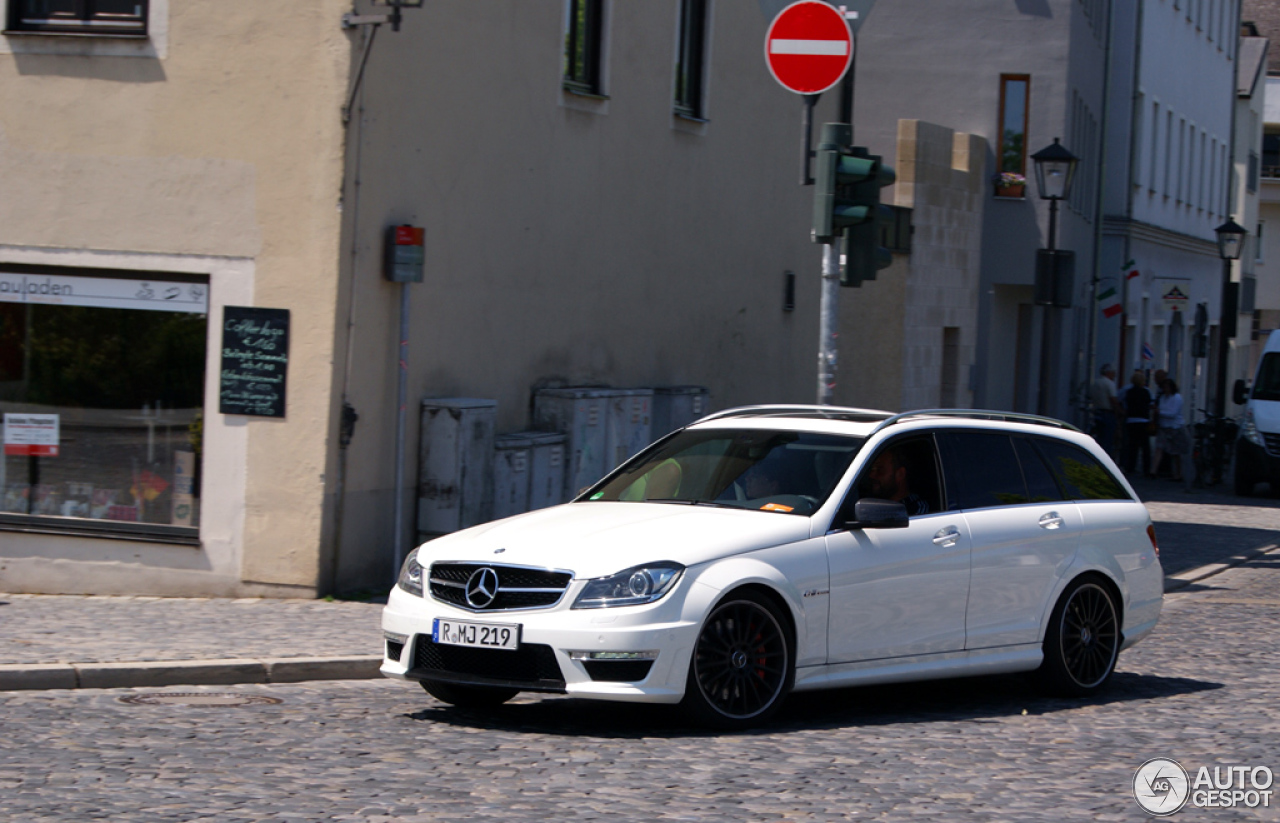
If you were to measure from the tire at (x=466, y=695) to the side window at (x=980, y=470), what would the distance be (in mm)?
2556

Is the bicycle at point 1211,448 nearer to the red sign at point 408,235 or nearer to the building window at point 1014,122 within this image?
the building window at point 1014,122

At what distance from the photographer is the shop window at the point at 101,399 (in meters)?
12.9

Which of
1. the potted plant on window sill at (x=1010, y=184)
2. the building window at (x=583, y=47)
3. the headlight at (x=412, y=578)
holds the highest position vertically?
the potted plant on window sill at (x=1010, y=184)

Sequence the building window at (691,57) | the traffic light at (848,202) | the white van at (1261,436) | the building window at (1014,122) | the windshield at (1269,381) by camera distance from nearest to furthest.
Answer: the traffic light at (848,202)
the building window at (691,57)
the white van at (1261,436)
the windshield at (1269,381)
the building window at (1014,122)

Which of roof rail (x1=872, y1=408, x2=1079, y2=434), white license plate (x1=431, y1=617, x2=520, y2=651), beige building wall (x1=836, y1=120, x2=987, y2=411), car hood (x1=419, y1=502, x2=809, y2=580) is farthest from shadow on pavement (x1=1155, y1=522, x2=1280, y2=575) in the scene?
white license plate (x1=431, y1=617, x2=520, y2=651)

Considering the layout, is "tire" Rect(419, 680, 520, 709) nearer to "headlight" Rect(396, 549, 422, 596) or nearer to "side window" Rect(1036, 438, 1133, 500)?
"headlight" Rect(396, 549, 422, 596)

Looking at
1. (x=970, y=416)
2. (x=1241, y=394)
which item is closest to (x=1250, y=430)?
(x=1241, y=394)

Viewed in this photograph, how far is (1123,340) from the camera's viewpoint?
40.4 metres

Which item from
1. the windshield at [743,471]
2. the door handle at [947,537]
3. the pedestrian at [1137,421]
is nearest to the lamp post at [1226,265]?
the pedestrian at [1137,421]

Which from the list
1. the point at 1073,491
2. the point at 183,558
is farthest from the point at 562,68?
the point at 1073,491

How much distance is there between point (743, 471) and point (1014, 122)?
24.2 meters

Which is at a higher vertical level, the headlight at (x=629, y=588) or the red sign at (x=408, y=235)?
the red sign at (x=408, y=235)

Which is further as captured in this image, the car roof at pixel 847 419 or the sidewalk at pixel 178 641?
the sidewalk at pixel 178 641

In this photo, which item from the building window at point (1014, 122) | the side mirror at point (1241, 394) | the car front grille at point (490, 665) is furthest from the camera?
the building window at point (1014, 122)
